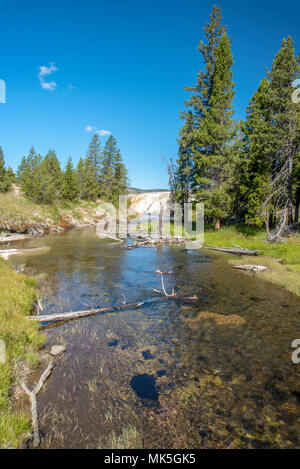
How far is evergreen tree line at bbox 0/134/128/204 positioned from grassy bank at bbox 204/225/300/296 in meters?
35.2

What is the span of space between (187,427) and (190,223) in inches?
1312

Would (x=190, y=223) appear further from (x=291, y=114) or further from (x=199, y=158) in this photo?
(x=291, y=114)

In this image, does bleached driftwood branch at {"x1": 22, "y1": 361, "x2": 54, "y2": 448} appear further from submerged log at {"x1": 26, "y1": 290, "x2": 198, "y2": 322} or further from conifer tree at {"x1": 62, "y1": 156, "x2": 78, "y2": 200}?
conifer tree at {"x1": 62, "y1": 156, "x2": 78, "y2": 200}

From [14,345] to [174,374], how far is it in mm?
3947

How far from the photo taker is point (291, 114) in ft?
63.8

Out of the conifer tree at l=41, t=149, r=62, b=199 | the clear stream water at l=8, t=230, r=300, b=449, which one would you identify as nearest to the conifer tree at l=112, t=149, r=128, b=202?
the conifer tree at l=41, t=149, r=62, b=199

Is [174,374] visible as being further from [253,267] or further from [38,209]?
[38,209]

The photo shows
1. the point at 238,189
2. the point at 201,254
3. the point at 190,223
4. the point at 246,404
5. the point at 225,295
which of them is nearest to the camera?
the point at 246,404

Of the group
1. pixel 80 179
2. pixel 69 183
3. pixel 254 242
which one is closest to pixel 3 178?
pixel 69 183

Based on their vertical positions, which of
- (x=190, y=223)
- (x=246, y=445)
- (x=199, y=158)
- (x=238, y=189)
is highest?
(x=199, y=158)

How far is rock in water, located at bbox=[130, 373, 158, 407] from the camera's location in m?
4.64

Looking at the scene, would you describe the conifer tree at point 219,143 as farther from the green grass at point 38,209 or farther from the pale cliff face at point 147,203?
the pale cliff face at point 147,203

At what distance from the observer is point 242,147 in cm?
2881

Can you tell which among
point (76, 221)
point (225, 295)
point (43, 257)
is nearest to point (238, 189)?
Answer: point (225, 295)
